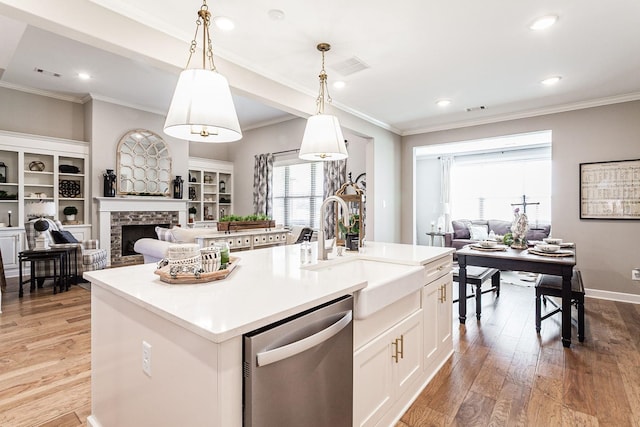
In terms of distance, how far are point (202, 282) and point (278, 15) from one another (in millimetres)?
2139

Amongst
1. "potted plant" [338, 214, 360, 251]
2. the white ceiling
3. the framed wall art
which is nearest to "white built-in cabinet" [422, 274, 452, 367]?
"potted plant" [338, 214, 360, 251]

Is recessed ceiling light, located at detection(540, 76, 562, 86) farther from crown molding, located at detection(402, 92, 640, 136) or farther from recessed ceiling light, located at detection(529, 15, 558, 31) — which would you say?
recessed ceiling light, located at detection(529, 15, 558, 31)

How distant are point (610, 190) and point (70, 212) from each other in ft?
27.6

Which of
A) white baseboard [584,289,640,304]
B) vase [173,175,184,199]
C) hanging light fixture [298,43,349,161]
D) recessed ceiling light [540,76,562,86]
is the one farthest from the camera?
vase [173,175,184,199]

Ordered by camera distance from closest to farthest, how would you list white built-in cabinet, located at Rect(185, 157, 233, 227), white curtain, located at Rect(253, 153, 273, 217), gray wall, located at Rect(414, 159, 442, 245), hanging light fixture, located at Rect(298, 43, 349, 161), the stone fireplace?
1. hanging light fixture, located at Rect(298, 43, 349, 161)
2. the stone fireplace
3. white curtain, located at Rect(253, 153, 273, 217)
4. white built-in cabinet, located at Rect(185, 157, 233, 227)
5. gray wall, located at Rect(414, 159, 442, 245)

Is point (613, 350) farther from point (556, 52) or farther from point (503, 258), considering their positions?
point (556, 52)

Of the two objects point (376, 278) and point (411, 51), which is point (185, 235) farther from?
point (411, 51)

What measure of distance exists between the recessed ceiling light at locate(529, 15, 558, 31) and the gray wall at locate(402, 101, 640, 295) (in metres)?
2.52

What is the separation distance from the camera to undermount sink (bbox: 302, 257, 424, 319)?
1.52 metres

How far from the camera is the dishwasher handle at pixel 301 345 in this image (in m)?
1.01

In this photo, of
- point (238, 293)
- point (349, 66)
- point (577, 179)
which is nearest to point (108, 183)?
point (349, 66)

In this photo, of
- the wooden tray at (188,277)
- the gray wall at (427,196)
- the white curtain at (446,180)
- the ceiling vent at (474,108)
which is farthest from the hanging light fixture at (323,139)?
the gray wall at (427,196)

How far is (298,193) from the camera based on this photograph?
7223mm

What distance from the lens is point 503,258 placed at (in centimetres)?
316
